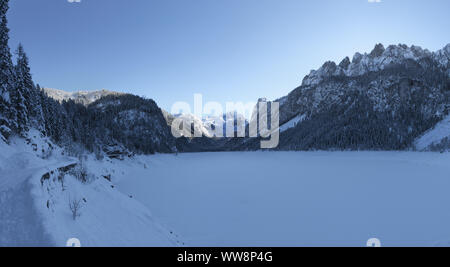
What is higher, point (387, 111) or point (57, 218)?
point (387, 111)

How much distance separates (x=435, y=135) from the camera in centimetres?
10600

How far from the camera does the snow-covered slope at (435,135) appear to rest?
330 feet

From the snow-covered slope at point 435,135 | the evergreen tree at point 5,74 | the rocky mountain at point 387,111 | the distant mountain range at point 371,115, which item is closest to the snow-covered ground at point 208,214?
the evergreen tree at point 5,74

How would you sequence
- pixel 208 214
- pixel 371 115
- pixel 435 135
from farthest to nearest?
1. pixel 371 115
2. pixel 435 135
3. pixel 208 214

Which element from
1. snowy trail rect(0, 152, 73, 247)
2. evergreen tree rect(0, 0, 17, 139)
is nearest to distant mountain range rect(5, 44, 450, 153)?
evergreen tree rect(0, 0, 17, 139)

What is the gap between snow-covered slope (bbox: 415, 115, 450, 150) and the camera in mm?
100463

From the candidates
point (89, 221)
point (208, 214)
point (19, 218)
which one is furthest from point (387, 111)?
point (19, 218)

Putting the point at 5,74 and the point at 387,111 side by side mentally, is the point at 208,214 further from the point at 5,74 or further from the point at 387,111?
the point at 387,111

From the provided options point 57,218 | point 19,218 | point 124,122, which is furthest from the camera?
point 124,122

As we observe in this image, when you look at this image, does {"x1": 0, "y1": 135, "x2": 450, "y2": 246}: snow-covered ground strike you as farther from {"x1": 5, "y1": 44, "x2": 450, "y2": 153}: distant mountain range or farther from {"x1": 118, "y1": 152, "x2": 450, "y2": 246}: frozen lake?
{"x1": 5, "y1": 44, "x2": 450, "y2": 153}: distant mountain range

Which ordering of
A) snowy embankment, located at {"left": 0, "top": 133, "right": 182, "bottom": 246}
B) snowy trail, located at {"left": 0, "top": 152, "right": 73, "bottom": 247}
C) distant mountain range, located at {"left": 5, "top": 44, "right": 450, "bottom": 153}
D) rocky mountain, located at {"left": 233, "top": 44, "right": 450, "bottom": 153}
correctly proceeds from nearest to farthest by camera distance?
snowy trail, located at {"left": 0, "top": 152, "right": 73, "bottom": 247} < snowy embankment, located at {"left": 0, "top": 133, "right": 182, "bottom": 246} < distant mountain range, located at {"left": 5, "top": 44, "right": 450, "bottom": 153} < rocky mountain, located at {"left": 233, "top": 44, "right": 450, "bottom": 153}

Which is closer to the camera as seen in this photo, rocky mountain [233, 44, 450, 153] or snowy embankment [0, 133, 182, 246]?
snowy embankment [0, 133, 182, 246]

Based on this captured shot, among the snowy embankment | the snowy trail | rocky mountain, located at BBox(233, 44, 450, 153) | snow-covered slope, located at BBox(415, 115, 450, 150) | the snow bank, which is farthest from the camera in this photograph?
rocky mountain, located at BBox(233, 44, 450, 153)

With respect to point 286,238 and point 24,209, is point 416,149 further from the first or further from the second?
point 24,209
